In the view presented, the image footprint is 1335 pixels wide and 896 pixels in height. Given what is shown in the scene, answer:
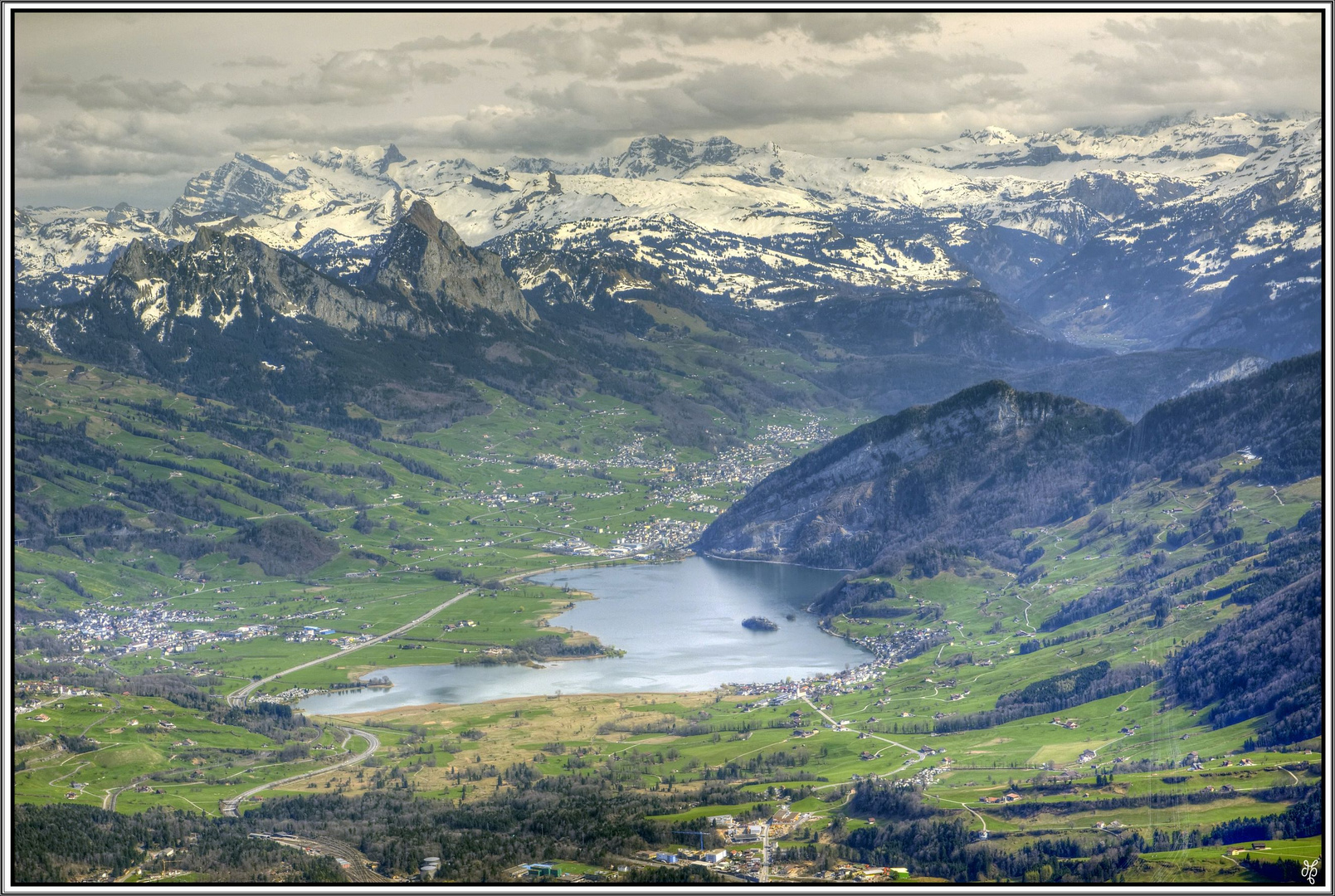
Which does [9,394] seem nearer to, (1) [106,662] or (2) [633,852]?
(2) [633,852]

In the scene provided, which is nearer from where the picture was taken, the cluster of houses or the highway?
the cluster of houses

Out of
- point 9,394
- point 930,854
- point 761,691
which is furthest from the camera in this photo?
point 761,691

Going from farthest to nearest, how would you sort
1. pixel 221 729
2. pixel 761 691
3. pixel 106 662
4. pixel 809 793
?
1. pixel 106 662
2. pixel 761 691
3. pixel 221 729
4. pixel 809 793

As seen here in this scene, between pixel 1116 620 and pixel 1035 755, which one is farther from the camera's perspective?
pixel 1116 620

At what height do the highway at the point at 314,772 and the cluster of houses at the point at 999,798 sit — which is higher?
the cluster of houses at the point at 999,798

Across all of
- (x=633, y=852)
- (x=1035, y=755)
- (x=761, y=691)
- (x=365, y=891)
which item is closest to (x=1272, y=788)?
(x=1035, y=755)

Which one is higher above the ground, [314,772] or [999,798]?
[999,798]

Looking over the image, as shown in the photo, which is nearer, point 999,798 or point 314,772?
point 999,798

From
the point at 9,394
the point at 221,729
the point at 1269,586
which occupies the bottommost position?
the point at 221,729

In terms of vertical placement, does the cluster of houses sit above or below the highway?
above

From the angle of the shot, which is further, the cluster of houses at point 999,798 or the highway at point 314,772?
the highway at point 314,772

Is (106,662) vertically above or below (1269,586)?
below
